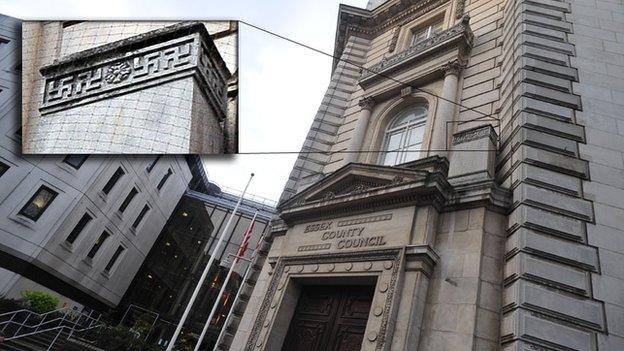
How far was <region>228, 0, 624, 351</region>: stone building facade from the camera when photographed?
20.3 feet

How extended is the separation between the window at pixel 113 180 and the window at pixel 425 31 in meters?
22.3

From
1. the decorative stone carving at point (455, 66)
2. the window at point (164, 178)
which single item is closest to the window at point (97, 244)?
the window at point (164, 178)

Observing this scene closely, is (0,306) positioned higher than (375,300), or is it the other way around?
(375,300)

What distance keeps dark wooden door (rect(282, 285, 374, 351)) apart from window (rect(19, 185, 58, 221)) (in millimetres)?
20657

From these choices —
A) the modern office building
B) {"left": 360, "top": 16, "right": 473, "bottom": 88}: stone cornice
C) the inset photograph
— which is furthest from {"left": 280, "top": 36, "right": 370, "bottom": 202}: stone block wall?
the modern office building

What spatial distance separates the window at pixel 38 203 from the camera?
22406 millimetres

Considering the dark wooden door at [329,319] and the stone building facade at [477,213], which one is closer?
the stone building facade at [477,213]

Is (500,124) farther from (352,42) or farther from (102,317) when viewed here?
(102,317)

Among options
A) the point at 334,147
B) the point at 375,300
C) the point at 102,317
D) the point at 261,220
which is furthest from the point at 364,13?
the point at 102,317

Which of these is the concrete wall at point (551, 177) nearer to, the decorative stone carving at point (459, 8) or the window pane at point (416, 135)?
the window pane at point (416, 135)

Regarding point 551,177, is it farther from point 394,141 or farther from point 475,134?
point 394,141

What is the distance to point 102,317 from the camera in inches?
1138

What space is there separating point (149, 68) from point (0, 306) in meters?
19.2

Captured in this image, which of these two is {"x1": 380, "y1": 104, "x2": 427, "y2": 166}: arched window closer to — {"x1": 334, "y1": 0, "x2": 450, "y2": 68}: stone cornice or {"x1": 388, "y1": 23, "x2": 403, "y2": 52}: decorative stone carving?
{"x1": 388, "y1": 23, "x2": 403, "y2": 52}: decorative stone carving
